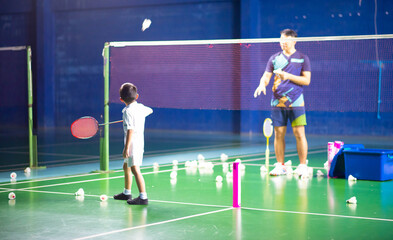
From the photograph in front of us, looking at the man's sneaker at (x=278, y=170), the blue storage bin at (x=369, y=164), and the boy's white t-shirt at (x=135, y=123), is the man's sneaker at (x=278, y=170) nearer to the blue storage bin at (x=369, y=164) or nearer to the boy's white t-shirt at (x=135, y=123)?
the blue storage bin at (x=369, y=164)

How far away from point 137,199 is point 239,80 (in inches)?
595

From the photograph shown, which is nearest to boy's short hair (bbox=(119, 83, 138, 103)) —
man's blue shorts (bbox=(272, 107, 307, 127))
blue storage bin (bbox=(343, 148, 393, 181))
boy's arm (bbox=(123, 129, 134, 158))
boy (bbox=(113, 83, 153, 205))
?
boy (bbox=(113, 83, 153, 205))

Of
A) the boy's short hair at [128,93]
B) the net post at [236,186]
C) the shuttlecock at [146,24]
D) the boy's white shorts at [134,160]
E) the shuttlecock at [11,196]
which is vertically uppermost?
the shuttlecock at [146,24]

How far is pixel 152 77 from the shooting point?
23.7 meters

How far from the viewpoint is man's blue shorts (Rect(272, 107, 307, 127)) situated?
1029cm

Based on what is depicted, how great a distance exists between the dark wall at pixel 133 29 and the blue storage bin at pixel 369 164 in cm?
1113

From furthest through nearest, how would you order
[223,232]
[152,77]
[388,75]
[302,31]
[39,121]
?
[39,121]
[152,77]
[302,31]
[388,75]
[223,232]

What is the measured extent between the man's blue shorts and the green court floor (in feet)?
2.80

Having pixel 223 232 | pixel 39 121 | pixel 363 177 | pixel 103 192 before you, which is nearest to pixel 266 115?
pixel 39 121

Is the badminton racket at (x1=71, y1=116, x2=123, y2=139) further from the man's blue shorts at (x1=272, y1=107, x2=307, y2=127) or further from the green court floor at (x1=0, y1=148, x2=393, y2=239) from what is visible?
the man's blue shorts at (x1=272, y1=107, x2=307, y2=127)

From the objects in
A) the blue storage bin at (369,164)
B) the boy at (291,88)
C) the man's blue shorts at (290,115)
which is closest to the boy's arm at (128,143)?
the boy at (291,88)

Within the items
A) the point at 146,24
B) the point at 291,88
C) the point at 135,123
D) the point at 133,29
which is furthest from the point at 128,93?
the point at 133,29

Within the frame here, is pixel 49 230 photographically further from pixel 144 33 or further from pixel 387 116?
pixel 144 33

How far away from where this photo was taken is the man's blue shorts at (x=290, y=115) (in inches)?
405
